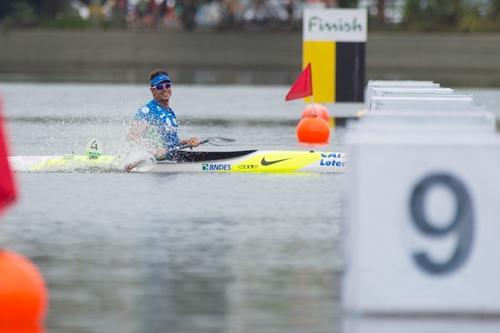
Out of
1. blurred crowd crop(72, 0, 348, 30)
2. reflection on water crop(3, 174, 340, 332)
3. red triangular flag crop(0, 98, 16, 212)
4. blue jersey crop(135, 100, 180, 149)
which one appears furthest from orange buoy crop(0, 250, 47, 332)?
blurred crowd crop(72, 0, 348, 30)

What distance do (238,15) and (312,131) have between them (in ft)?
110

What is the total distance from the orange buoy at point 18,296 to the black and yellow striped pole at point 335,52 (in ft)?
64.1

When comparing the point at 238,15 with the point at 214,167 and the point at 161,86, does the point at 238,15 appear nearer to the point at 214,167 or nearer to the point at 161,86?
the point at 161,86

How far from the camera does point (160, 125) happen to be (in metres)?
19.7

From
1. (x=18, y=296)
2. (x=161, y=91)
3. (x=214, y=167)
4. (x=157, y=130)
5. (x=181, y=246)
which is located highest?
(x=18, y=296)

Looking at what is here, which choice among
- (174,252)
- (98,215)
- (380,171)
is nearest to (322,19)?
(98,215)

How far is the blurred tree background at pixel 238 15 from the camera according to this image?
55844 millimetres

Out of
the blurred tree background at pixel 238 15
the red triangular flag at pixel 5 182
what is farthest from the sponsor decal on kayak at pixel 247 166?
the blurred tree background at pixel 238 15

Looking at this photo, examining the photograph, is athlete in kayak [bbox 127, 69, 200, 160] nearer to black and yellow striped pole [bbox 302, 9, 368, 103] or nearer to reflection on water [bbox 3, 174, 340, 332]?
reflection on water [bbox 3, 174, 340, 332]

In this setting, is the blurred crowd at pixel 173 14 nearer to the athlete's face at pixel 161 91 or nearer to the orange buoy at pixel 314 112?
the orange buoy at pixel 314 112

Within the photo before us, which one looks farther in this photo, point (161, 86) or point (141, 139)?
point (161, 86)

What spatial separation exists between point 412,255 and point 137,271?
248 cm

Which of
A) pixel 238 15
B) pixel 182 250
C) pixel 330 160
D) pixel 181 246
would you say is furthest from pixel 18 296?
pixel 238 15

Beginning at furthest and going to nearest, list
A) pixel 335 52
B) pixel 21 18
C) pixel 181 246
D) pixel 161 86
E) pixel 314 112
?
pixel 21 18 < pixel 335 52 < pixel 314 112 < pixel 161 86 < pixel 181 246
